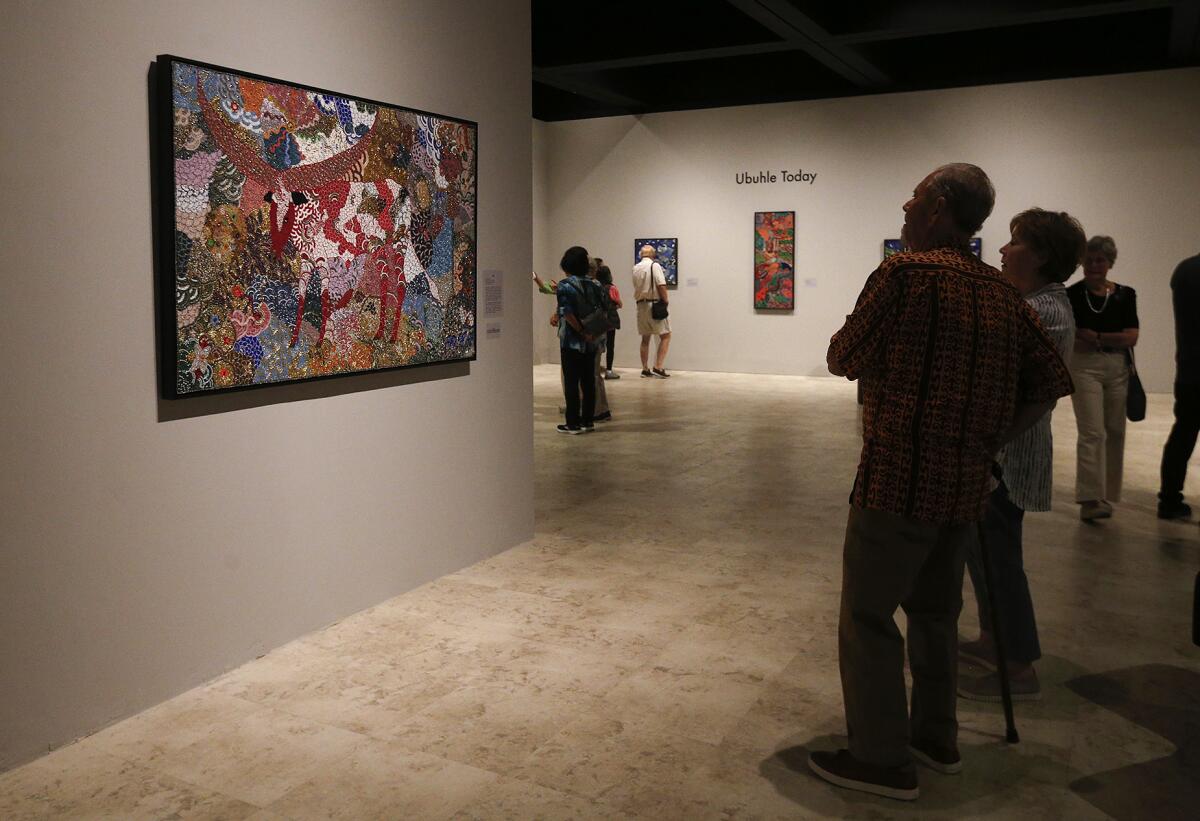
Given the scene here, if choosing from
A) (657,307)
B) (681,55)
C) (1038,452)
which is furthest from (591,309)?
(1038,452)

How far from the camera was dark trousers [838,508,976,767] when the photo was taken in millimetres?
2816

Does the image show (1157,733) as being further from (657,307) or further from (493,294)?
(657,307)

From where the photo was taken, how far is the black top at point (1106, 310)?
609 centimetres

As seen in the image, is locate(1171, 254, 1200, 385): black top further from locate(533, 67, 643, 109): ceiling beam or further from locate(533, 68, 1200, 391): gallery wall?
locate(533, 67, 643, 109): ceiling beam

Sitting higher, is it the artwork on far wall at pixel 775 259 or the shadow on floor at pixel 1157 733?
the artwork on far wall at pixel 775 259

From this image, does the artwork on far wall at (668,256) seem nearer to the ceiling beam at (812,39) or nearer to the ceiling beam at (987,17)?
the ceiling beam at (812,39)

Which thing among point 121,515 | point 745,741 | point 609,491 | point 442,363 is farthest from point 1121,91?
point 121,515

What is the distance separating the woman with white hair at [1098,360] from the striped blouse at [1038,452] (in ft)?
8.69

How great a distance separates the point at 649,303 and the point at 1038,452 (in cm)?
1108

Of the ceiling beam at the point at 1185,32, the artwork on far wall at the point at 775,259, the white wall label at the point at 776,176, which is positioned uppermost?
the ceiling beam at the point at 1185,32

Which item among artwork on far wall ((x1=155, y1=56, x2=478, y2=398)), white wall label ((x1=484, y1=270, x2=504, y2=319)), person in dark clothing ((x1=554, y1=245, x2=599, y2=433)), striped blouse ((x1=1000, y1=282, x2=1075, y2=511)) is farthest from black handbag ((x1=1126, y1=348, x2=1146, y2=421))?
person in dark clothing ((x1=554, y1=245, x2=599, y2=433))

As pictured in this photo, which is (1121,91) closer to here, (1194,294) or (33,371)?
(1194,294)

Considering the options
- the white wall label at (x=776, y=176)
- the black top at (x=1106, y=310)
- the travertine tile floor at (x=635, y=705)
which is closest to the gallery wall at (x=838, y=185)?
the white wall label at (x=776, y=176)

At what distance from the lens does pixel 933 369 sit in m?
2.73
